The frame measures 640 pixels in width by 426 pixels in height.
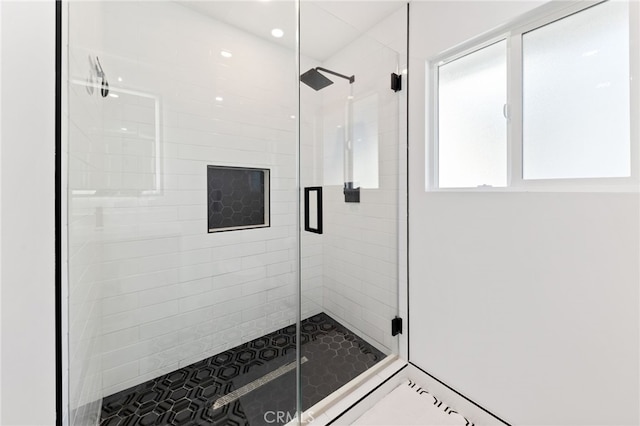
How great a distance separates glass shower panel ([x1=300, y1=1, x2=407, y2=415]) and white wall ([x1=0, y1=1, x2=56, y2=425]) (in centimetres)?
123

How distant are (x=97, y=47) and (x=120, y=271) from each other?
1.18 m

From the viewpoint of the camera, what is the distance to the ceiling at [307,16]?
1689 millimetres

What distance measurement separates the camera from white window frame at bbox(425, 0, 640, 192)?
975mm

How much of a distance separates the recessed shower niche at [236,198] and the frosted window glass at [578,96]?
5.29 feet

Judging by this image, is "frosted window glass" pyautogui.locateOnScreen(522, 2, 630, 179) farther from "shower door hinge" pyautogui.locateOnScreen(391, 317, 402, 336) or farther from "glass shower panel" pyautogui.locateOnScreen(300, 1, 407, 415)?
"shower door hinge" pyautogui.locateOnScreen(391, 317, 402, 336)

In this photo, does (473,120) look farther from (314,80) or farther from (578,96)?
(314,80)

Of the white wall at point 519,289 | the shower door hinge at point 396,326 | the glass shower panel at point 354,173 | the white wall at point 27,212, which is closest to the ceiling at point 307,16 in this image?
the glass shower panel at point 354,173

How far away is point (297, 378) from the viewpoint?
1.53 meters

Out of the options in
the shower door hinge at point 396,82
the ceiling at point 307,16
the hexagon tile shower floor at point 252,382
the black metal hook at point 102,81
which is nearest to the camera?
the black metal hook at point 102,81

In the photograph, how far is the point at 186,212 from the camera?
65.5 inches

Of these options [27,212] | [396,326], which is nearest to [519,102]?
[396,326]

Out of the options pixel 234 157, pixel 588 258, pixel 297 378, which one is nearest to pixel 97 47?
pixel 234 157

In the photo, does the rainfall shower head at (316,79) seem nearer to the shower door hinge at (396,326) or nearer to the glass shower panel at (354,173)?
the glass shower panel at (354,173)

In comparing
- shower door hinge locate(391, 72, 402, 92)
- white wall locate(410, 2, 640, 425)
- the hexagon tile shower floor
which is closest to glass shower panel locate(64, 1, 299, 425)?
the hexagon tile shower floor
